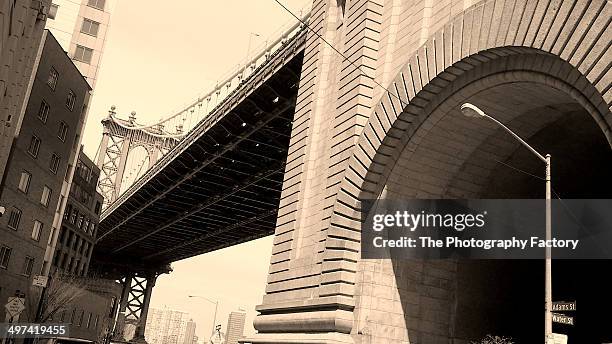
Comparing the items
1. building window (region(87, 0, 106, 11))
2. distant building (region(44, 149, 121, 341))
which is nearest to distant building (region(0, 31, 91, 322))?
distant building (region(44, 149, 121, 341))

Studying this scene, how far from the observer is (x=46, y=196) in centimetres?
5072

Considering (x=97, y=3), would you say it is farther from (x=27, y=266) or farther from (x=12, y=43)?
(x=12, y=43)

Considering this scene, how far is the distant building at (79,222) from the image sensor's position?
2820 inches

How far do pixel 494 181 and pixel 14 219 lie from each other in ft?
115

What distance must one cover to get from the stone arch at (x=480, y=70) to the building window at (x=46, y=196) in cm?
3428

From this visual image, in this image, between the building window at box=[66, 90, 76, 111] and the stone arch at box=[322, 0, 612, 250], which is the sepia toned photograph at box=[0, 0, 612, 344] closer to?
the stone arch at box=[322, 0, 612, 250]

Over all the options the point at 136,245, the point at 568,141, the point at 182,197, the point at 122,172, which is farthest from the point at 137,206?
the point at 568,141

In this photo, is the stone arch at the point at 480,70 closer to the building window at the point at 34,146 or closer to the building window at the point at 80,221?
the building window at the point at 34,146

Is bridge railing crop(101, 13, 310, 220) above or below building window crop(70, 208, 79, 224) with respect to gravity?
above

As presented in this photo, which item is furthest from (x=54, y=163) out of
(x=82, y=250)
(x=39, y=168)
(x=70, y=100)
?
(x=82, y=250)

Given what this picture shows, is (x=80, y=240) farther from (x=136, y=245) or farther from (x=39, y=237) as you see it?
(x=136, y=245)

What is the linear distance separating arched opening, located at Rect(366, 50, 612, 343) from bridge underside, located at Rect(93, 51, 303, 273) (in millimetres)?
18798

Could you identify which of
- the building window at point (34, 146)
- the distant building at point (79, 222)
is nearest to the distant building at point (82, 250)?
the distant building at point (79, 222)

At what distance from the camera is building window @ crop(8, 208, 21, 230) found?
44.9 meters
